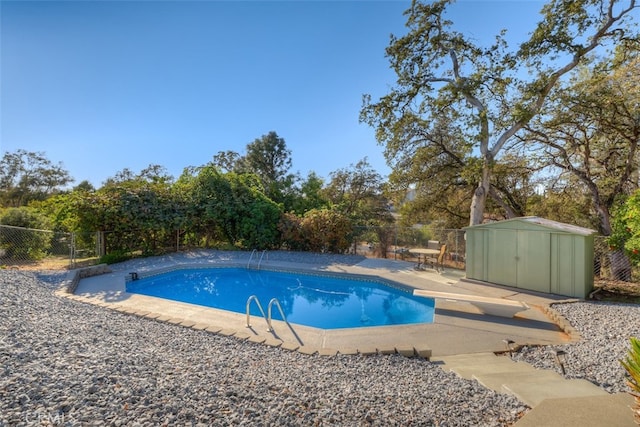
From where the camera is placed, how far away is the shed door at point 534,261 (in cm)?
763

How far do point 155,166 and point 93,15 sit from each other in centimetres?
2022

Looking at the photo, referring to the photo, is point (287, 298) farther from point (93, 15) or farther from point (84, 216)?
point (93, 15)

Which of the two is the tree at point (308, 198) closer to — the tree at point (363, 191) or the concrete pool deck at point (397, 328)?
the tree at point (363, 191)

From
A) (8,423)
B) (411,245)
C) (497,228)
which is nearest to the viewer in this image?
(8,423)

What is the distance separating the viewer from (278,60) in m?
12.1

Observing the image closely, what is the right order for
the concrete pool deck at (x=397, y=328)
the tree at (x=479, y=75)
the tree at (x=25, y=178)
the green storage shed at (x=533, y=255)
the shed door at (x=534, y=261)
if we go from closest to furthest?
the concrete pool deck at (x=397, y=328) < the green storage shed at (x=533, y=255) < the shed door at (x=534, y=261) < the tree at (x=479, y=75) < the tree at (x=25, y=178)

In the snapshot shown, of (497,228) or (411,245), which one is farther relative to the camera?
(411,245)

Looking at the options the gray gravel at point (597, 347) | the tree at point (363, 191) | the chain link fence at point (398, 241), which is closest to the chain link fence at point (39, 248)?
the chain link fence at point (398, 241)

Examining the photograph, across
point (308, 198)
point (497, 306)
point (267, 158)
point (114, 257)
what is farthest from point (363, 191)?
point (497, 306)

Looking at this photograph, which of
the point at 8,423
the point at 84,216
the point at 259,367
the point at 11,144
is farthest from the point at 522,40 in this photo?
the point at 11,144

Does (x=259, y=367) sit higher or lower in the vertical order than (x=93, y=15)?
lower

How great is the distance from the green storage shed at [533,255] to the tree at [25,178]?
2944 cm

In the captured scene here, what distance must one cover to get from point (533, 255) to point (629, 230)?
2.18 m

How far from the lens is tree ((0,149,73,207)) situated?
73.0 feet
